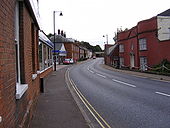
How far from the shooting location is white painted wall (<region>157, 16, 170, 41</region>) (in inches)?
1093

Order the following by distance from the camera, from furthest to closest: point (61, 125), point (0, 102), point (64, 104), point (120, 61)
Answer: point (120, 61) → point (64, 104) → point (61, 125) → point (0, 102)

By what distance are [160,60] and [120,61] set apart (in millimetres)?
16212

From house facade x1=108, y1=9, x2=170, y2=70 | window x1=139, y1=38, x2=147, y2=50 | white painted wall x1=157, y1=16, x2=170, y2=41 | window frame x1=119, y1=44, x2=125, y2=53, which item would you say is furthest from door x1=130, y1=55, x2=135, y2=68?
white painted wall x1=157, y1=16, x2=170, y2=41

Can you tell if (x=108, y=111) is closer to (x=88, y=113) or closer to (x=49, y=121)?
(x=88, y=113)

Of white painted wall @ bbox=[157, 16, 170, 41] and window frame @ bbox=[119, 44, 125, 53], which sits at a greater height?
white painted wall @ bbox=[157, 16, 170, 41]

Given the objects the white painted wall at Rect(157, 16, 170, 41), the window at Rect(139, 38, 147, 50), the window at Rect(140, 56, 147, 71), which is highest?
the white painted wall at Rect(157, 16, 170, 41)

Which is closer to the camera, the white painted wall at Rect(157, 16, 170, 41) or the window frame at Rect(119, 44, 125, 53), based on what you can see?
the white painted wall at Rect(157, 16, 170, 41)

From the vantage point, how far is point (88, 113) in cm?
801

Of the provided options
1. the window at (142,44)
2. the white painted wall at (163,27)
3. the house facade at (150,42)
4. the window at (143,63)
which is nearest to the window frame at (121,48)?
the house facade at (150,42)

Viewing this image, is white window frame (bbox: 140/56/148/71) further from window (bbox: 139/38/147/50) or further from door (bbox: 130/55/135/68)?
door (bbox: 130/55/135/68)

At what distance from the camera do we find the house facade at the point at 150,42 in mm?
27094

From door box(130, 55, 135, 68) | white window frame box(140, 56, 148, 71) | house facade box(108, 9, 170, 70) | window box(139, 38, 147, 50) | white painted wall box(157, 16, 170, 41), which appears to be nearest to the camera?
house facade box(108, 9, 170, 70)

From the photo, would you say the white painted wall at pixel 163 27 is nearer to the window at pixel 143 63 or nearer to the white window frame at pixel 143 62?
the white window frame at pixel 143 62

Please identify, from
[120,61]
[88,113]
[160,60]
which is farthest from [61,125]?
[120,61]
